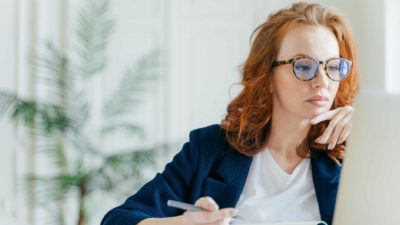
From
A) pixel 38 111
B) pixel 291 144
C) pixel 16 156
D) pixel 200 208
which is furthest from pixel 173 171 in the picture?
pixel 16 156

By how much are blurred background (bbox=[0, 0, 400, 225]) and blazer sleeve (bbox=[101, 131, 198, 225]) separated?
141cm

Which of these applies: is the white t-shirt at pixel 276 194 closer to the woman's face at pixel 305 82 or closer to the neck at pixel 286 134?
the neck at pixel 286 134

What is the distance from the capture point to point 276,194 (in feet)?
5.18

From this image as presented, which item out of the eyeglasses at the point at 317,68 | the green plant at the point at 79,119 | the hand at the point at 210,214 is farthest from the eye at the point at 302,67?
the green plant at the point at 79,119

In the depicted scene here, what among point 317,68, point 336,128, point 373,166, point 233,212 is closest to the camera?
point 373,166

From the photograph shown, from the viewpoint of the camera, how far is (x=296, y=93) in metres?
1.57

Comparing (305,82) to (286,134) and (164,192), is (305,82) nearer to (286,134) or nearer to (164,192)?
(286,134)

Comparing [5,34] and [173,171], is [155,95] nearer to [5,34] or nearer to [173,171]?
[5,34]

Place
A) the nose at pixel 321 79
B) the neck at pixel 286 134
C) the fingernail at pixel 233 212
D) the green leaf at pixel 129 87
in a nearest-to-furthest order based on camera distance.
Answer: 1. the fingernail at pixel 233 212
2. the nose at pixel 321 79
3. the neck at pixel 286 134
4. the green leaf at pixel 129 87

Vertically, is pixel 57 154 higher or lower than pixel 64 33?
lower

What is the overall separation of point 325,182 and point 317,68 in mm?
289

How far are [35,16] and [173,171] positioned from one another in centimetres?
208

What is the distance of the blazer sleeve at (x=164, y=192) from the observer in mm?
1606

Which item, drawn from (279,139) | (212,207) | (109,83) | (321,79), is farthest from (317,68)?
(109,83)
